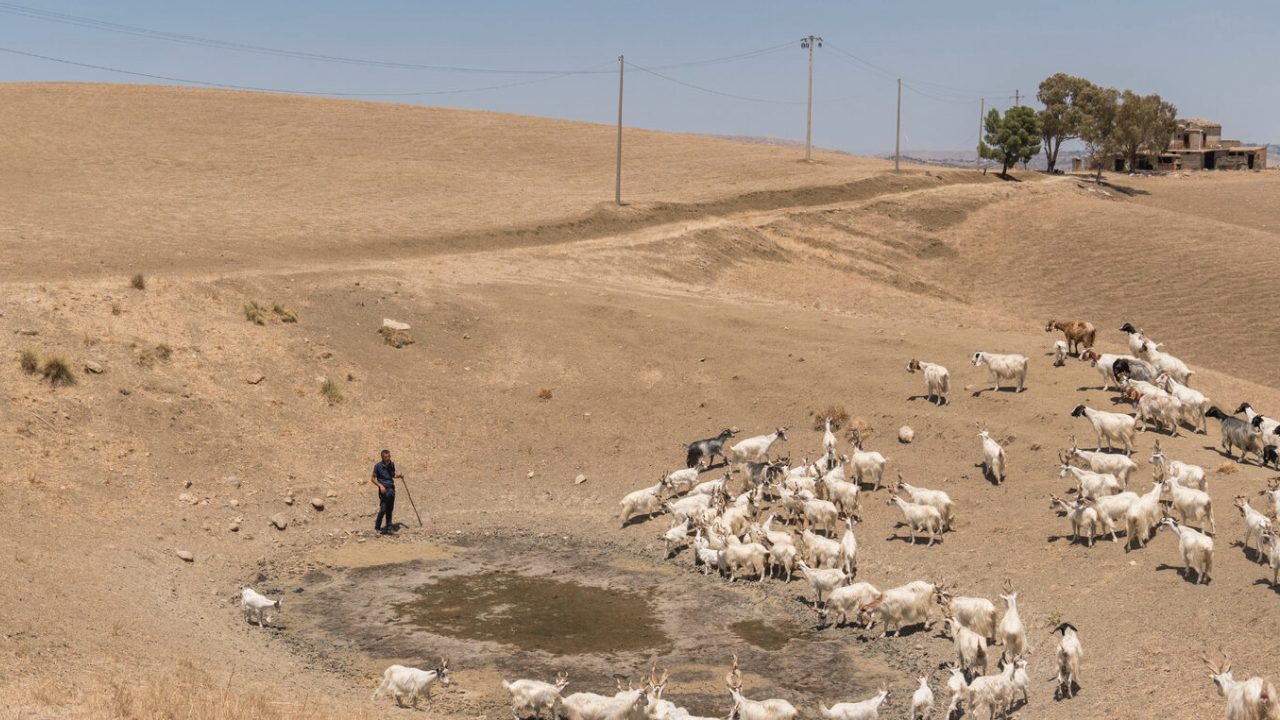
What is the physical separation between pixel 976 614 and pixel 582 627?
5960 mm

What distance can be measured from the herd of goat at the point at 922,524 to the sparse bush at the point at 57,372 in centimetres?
972

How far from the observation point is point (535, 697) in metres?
13.6

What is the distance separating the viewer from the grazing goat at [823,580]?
1717 centimetres

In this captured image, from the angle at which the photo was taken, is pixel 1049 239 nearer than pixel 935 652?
No

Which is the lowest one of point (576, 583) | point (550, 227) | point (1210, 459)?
point (576, 583)

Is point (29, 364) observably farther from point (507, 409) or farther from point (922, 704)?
point (922, 704)

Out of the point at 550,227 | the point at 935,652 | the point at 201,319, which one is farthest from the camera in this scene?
the point at 550,227

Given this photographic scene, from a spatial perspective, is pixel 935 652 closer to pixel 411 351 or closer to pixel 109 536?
pixel 109 536

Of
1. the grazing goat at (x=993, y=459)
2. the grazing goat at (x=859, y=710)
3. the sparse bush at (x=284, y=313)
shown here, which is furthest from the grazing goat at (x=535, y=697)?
the sparse bush at (x=284, y=313)

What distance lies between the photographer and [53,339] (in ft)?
81.2

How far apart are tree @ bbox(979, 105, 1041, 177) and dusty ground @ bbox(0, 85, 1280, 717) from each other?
59.6 feet

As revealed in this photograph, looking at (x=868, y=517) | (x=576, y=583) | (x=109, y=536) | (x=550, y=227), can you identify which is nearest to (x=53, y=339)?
(x=109, y=536)

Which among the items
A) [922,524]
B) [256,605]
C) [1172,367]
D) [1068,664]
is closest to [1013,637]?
[1068,664]

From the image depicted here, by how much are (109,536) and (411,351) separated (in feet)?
35.9
